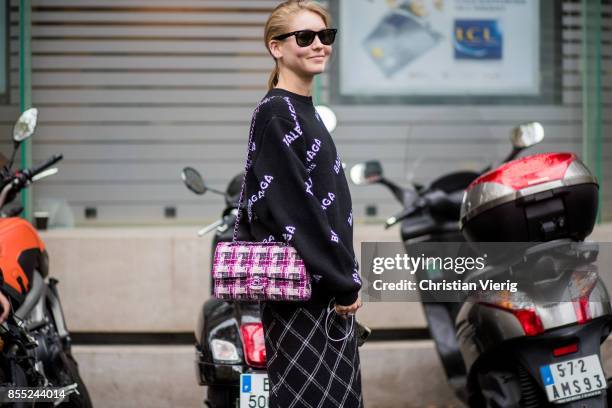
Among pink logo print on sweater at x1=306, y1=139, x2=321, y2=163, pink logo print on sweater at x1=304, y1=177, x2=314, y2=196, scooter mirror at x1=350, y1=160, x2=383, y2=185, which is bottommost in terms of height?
scooter mirror at x1=350, y1=160, x2=383, y2=185

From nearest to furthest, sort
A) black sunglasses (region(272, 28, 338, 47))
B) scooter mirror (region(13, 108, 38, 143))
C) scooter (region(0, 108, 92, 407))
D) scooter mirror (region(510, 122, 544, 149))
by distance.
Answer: black sunglasses (region(272, 28, 338, 47)) < scooter (region(0, 108, 92, 407)) < scooter mirror (region(13, 108, 38, 143)) < scooter mirror (region(510, 122, 544, 149))

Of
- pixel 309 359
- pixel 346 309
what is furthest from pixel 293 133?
pixel 309 359

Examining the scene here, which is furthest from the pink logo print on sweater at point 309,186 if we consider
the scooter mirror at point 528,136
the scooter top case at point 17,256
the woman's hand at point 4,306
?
the scooter mirror at point 528,136

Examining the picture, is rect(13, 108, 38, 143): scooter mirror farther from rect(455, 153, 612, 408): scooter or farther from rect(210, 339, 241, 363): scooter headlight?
rect(455, 153, 612, 408): scooter

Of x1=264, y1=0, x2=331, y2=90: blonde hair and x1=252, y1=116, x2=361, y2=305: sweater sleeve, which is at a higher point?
x1=264, y1=0, x2=331, y2=90: blonde hair

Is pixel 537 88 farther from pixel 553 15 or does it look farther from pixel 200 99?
pixel 200 99

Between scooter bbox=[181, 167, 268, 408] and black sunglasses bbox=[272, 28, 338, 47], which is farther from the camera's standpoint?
scooter bbox=[181, 167, 268, 408]

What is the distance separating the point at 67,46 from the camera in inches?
287

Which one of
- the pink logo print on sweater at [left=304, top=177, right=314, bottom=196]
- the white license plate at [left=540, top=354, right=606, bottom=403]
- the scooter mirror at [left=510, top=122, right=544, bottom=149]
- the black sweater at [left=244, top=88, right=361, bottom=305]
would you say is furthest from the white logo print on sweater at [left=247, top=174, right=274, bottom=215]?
the scooter mirror at [left=510, top=122, right=544, bottom=149]

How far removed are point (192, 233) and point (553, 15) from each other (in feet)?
10.1

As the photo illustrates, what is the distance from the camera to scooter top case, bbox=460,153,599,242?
3844 mm

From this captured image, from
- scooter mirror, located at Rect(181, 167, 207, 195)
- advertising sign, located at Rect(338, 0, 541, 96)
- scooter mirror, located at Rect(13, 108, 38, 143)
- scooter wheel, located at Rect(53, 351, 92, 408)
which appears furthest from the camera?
advertising sign, located at Rect(338, 0, 541, 96)

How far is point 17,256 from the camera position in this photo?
4.27 metres

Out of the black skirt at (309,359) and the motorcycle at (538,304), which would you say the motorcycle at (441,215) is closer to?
the motorcycle at (538,304)
